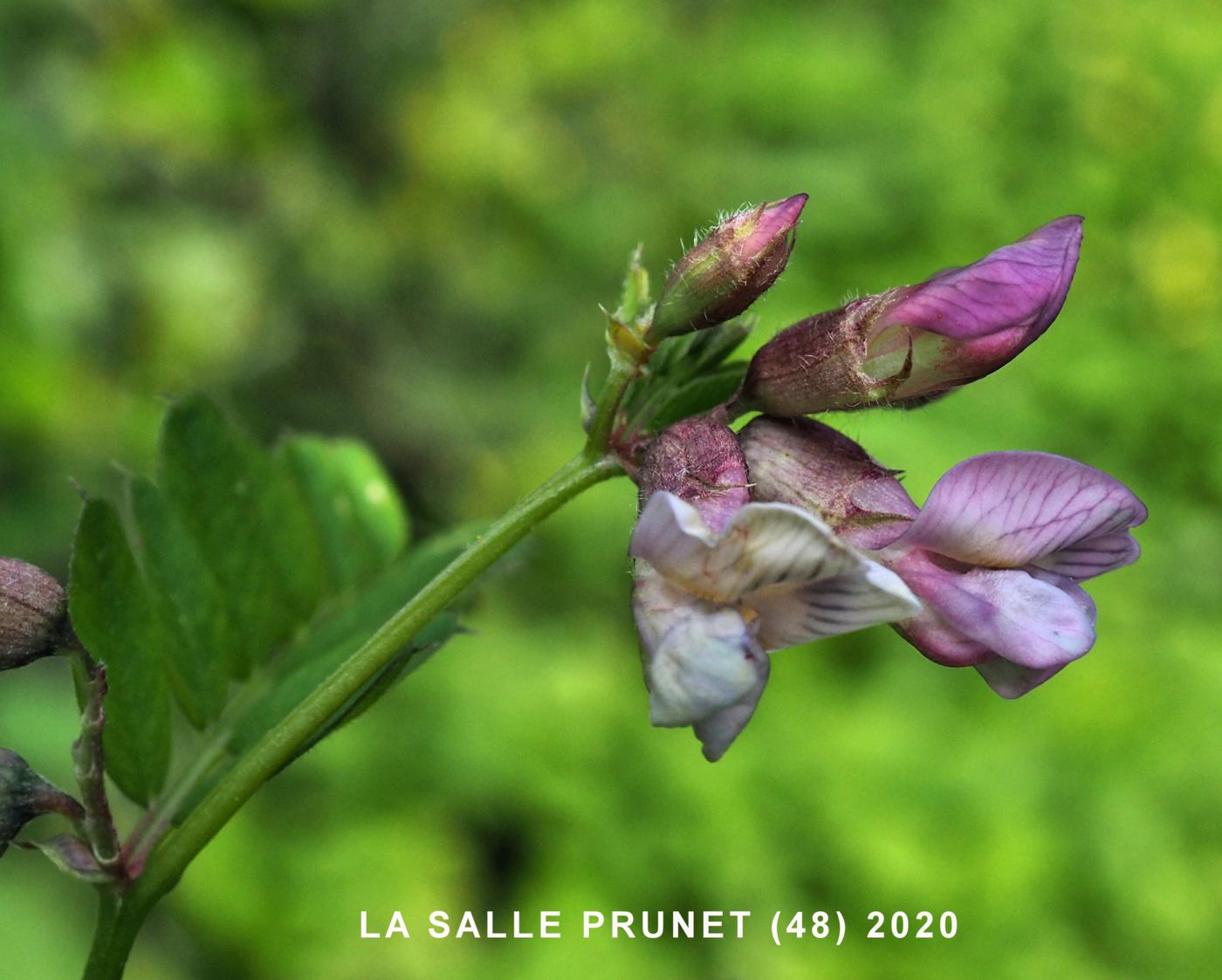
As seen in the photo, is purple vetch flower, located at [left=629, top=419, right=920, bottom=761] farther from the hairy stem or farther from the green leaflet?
the hairy stem

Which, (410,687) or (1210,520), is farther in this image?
(1210,520)

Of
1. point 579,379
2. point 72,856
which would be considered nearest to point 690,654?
point 72,856

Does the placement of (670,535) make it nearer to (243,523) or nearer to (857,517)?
(857,517)

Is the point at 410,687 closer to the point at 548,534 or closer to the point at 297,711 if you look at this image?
the point at 548,534

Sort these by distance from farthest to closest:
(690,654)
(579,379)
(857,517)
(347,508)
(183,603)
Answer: (579,379), (347,508), (183,603), (857,517), (690,654)

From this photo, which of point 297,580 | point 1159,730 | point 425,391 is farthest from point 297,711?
point 425,391

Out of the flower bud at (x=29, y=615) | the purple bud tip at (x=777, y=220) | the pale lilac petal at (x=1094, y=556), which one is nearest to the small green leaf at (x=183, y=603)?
the flower bud at (x=29, y=615)
